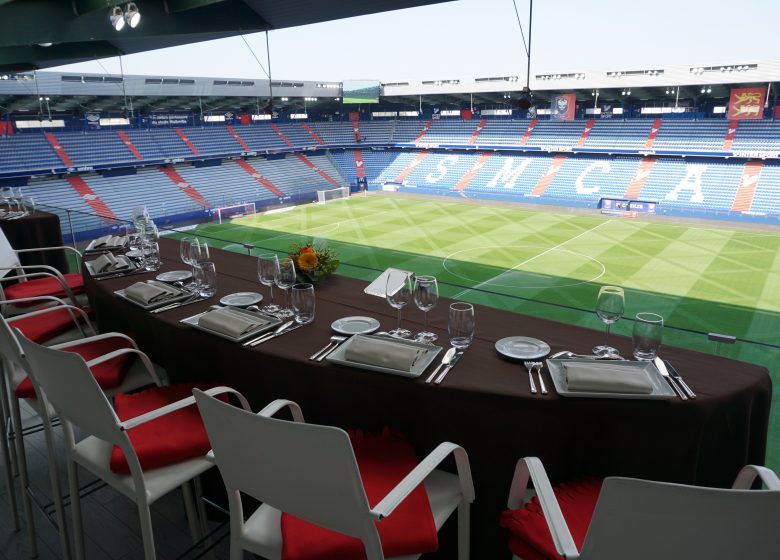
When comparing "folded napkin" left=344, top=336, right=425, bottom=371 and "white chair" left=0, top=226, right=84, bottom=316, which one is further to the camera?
"white chair" left=0, top=226, right=84, bottom=316

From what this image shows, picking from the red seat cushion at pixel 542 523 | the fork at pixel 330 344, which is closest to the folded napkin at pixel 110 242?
the fork at pixel 330 344

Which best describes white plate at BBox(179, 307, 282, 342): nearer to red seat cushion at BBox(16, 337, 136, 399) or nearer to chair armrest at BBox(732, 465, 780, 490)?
red seat cushion at BBox(16, 337, 136, 399)

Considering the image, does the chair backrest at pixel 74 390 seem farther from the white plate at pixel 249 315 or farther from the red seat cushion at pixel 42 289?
the red seat cushion at pixel 42 289

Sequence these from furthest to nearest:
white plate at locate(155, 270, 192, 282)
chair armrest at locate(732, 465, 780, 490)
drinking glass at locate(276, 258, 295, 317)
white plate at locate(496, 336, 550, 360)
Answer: white plate at locate(155, 270, 192, 282), drinking glass at locate(276, 258, 295, 317), white plate at locate(496, 336, 550, 360), chair armrest at locate(732, 465, 780, 490)

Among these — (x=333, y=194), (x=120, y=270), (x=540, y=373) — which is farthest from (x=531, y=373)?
(x=333, y=194)

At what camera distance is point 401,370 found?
1840 millimetres

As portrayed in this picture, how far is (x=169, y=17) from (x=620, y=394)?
4.24 m

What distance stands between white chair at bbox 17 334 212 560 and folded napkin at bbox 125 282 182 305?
74 centimetres

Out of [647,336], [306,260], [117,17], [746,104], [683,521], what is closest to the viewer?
[683,521]

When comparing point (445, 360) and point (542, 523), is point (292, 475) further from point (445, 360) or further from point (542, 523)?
point (445, 360)

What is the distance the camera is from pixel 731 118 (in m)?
21.0

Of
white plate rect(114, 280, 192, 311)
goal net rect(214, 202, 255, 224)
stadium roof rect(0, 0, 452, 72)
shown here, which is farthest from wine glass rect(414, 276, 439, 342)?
goal net rect(214, 202, 255, 224)

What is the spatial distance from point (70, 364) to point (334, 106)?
32.5m

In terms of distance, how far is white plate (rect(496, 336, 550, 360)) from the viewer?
6.38 ft
